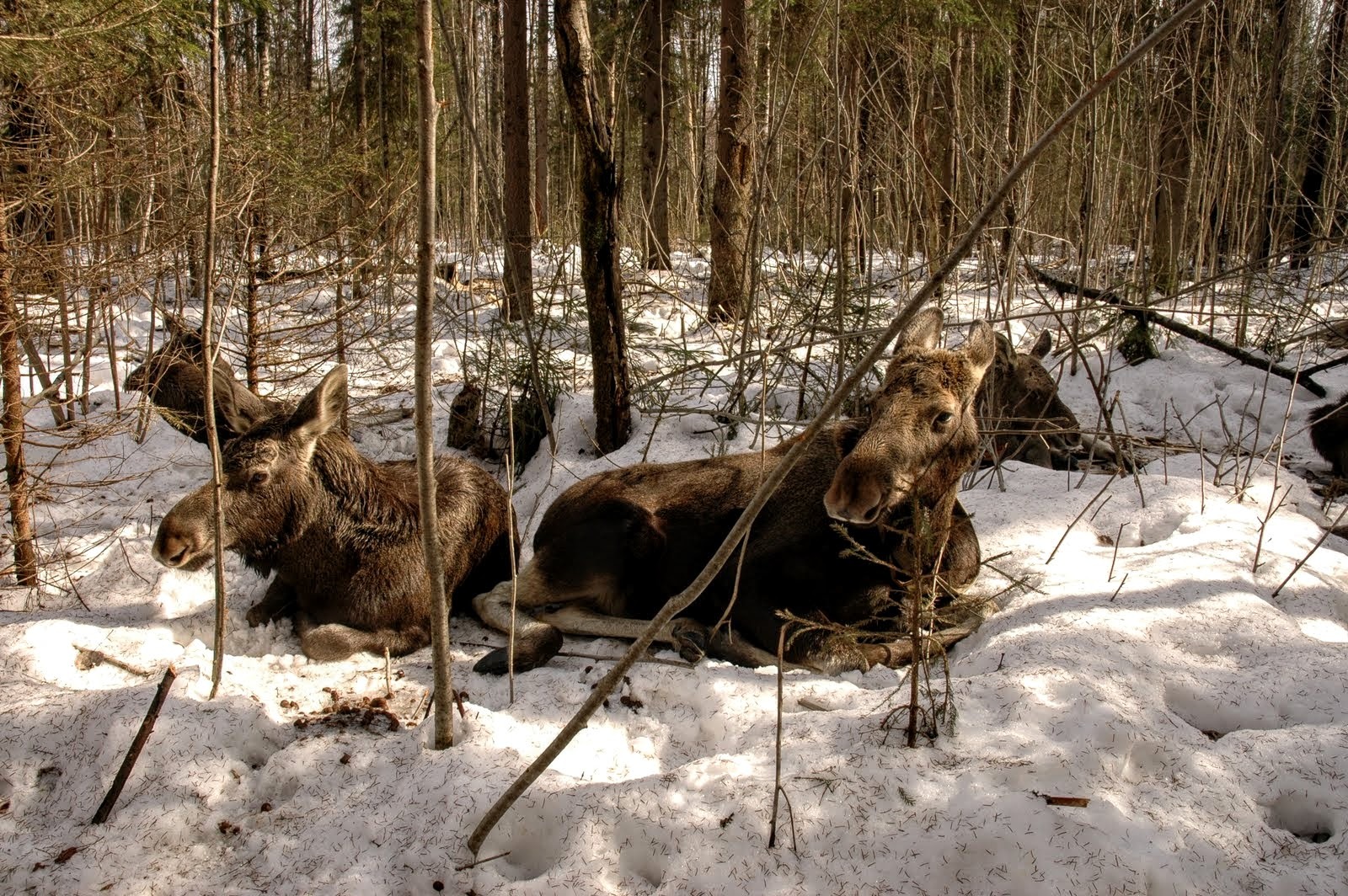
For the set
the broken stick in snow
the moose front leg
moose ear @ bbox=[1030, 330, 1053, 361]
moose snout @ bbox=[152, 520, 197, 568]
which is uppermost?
moose ear @ bbox=[1030, 330, 1053, 361]

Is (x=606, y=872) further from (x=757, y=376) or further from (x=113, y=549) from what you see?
(x=757, y=376)

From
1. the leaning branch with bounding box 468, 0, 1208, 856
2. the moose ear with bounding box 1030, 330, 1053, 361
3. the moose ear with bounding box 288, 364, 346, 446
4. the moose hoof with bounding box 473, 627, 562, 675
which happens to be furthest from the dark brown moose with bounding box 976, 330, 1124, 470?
the leaning branch with bounding box 468, 0, 1208, 856

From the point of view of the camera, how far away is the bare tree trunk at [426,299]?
216 centimetres

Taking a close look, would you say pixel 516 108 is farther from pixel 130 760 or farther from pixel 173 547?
pixel 130 760

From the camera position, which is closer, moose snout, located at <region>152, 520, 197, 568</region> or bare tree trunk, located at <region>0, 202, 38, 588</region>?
moose snout, located at <region>152, 520, 197, 568</region>

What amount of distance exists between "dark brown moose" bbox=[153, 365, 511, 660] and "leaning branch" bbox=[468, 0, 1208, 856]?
2.47m

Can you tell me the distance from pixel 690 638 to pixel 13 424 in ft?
12.4

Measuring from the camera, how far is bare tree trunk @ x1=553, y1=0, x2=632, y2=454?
6305mm

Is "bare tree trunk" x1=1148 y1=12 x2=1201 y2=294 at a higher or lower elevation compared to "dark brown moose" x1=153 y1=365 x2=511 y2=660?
higher

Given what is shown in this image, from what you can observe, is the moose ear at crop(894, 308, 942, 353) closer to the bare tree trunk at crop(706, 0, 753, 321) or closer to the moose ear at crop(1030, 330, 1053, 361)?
the bare tree trunk at crop(706, 0, 753, 321)

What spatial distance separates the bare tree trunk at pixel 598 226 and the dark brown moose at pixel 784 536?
1.71 metres

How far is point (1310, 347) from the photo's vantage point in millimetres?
10344

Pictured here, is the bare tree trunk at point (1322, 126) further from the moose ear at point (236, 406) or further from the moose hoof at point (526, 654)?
the moose ear at point (236, 406)

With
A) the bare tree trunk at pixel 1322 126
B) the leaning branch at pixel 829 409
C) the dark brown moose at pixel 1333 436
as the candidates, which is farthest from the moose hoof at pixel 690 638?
the bare tree trunk at pixel 1322 126
